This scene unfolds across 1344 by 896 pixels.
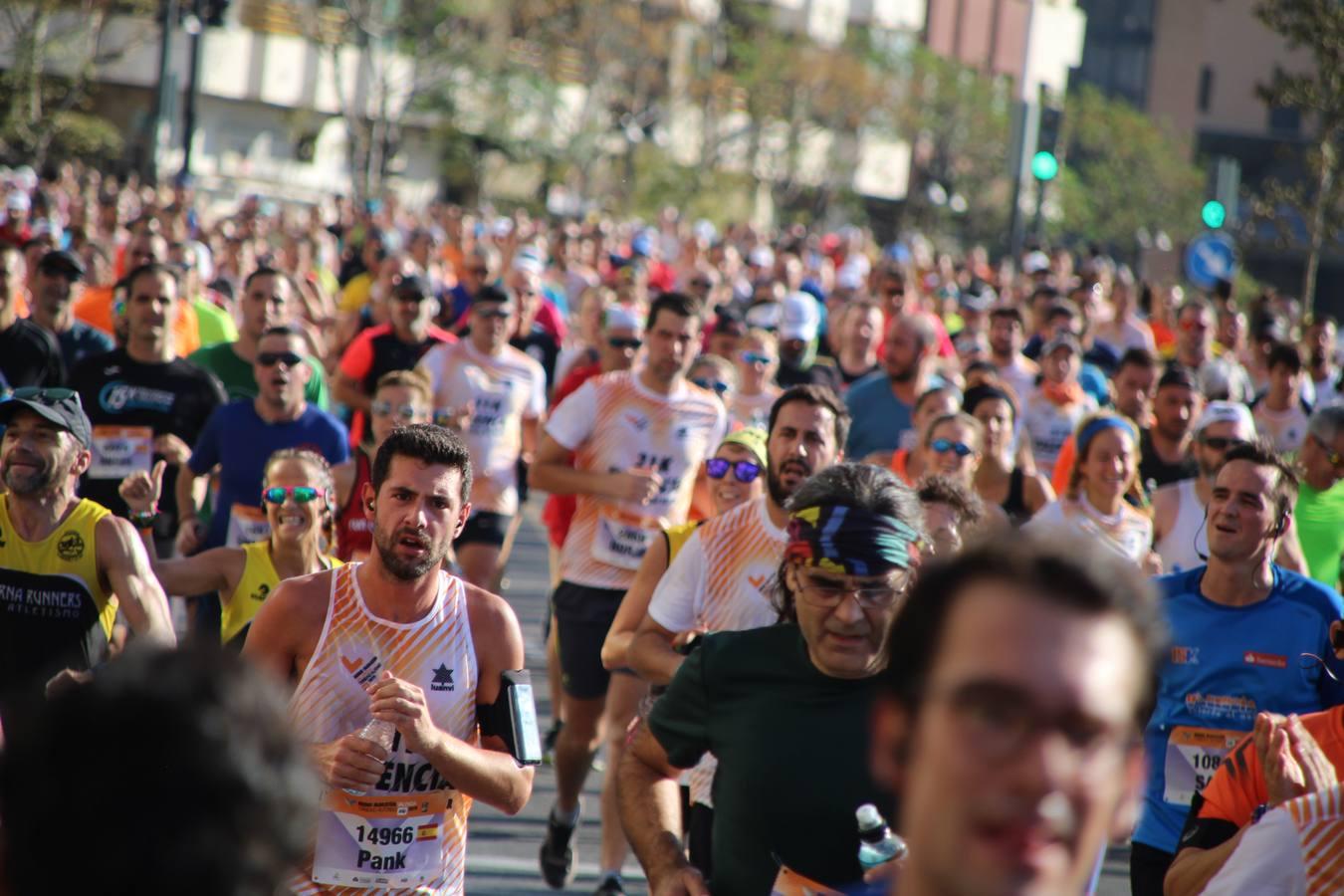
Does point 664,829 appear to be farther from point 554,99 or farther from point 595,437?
point 554,99

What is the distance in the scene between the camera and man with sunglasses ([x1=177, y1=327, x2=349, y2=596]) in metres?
7.38

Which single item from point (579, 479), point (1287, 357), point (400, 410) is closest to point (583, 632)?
point (579, 479)

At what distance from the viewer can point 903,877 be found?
1888mm

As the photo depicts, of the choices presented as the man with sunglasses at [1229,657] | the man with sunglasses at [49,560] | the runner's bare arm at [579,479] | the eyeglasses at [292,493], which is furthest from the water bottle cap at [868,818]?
the runner's bare arm at [579,479]

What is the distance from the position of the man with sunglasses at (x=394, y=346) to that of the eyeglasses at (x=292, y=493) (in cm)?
338

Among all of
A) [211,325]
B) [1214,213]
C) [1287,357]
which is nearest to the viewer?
[1287,357]

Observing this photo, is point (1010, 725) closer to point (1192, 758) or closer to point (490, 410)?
point (1192, 758)

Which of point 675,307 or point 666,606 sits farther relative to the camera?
point 675,307

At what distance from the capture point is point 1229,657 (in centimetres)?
504

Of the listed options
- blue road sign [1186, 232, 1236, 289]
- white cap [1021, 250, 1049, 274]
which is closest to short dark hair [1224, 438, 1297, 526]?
blue road sign [1186, 232, 1236, 289]

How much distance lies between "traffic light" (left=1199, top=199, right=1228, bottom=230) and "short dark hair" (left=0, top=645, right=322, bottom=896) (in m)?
18.0

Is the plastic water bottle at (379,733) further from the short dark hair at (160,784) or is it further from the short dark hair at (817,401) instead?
the short dark hair at (160,784)

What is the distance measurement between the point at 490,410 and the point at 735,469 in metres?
2.87

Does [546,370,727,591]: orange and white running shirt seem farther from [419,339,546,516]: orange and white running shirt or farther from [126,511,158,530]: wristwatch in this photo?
[126,511,158,530]: wristwatch
